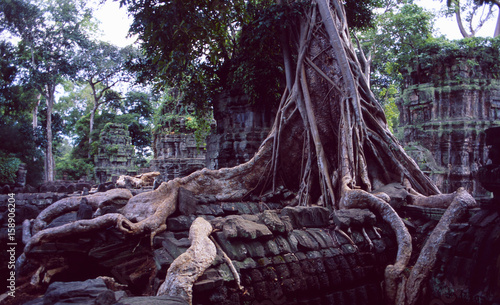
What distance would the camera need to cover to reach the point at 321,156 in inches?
Result: 204

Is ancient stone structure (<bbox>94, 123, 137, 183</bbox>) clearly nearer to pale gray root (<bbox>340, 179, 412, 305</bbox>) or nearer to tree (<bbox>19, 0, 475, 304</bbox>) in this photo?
tree (<bbox>19, 0, 475, 304</bbox>)

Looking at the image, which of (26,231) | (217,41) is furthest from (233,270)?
(217,41)

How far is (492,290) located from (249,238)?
1884mm

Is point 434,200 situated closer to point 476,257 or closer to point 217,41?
point 476,257

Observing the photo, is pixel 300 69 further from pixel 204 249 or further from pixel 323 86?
pixel 204 249

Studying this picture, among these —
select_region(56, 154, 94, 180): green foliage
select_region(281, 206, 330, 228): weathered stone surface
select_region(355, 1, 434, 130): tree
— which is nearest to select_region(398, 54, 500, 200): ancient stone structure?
select_region(355, 1, 434, 130): tree

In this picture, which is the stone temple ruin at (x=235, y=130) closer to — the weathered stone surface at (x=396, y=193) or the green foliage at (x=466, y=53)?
the weathered stone surface at (x=396, y=193)

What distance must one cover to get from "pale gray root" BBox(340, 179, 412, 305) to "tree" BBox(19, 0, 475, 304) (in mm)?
11

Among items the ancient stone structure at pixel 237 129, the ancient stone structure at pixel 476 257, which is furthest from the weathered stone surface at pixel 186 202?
the ancient stone structure at pixel 237 129

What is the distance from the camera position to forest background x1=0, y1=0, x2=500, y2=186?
647 cm

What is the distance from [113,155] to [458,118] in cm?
1622

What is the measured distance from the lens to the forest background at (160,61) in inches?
255

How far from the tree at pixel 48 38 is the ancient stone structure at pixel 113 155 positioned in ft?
9.22

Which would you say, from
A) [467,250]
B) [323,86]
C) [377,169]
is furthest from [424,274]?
[323,86]
